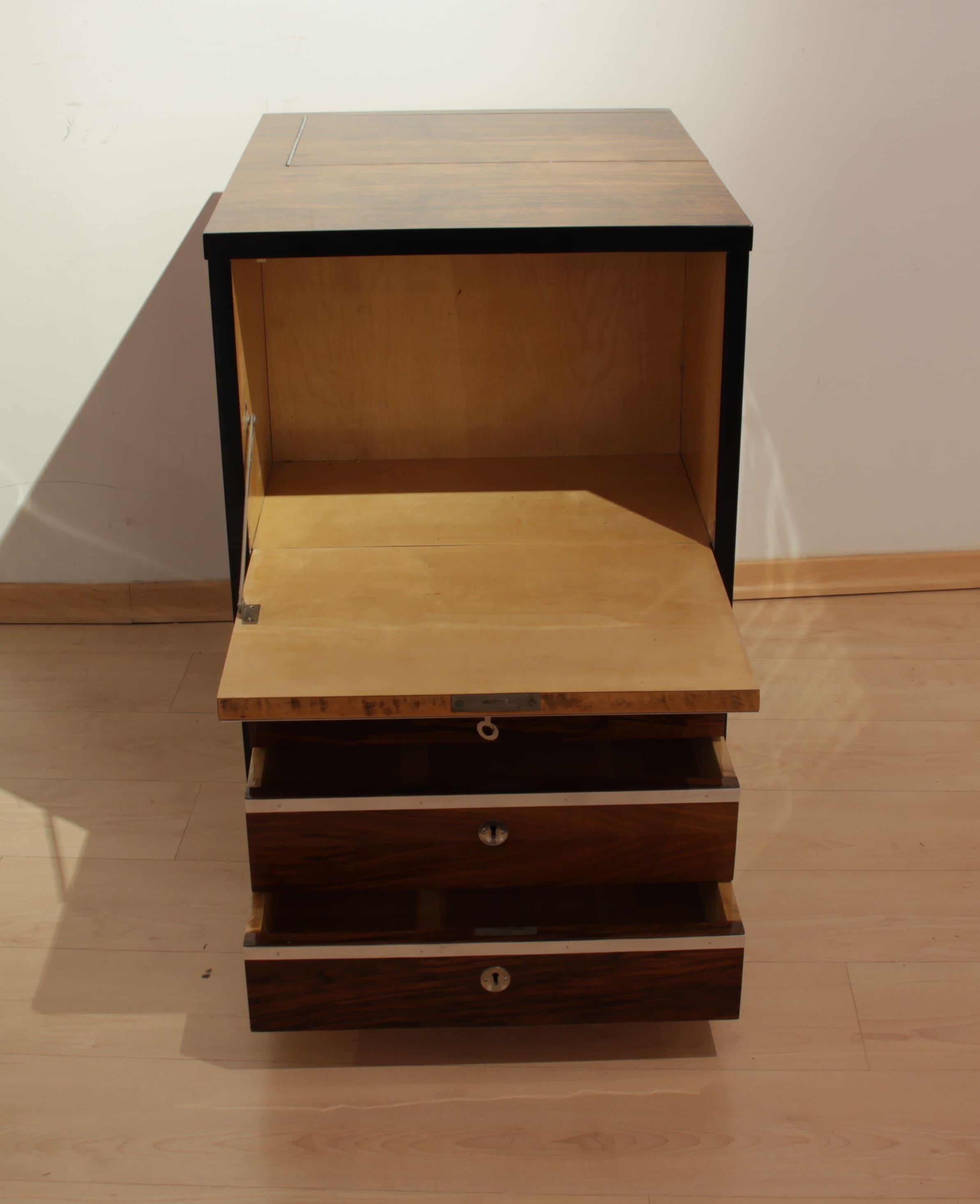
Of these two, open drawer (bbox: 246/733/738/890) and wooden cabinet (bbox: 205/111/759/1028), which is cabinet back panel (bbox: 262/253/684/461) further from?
open drawer (bbox: 246/733/738/890)

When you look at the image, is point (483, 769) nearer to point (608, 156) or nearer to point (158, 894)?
point (158, 894)

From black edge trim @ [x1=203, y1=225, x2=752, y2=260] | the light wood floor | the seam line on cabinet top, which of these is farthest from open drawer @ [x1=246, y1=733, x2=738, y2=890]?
the seam line on cabinet top

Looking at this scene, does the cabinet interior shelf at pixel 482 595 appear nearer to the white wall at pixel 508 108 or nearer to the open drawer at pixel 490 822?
the open drawer at pixel 490 822

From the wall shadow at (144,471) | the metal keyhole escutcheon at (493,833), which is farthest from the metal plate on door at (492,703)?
the wall shadow at (144,471)

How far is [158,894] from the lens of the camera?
54.9 inches

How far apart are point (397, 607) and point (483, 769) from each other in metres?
0.17

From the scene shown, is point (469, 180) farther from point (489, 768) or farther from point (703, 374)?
point (489, 768)

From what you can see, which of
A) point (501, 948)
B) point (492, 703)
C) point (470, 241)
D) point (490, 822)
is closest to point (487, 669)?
point (492, 703)

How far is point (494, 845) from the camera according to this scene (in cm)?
108

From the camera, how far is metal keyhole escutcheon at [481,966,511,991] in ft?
3.61

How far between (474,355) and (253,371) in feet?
0.93

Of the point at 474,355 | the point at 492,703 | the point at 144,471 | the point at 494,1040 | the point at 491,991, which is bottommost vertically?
the point at 494,1040

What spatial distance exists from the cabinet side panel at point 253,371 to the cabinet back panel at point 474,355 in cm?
4

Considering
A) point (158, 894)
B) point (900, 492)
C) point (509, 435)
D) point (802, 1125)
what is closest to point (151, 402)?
point (509, 435)
